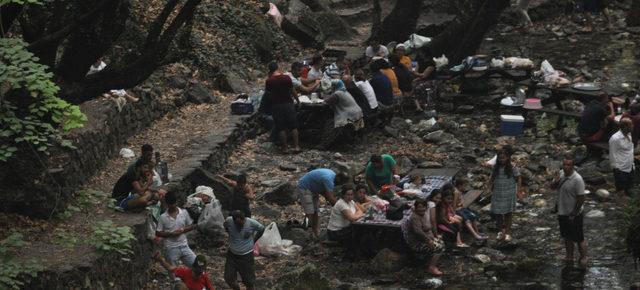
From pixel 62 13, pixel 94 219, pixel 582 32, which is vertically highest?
pixel 62 13

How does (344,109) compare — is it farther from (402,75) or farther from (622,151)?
(622,151)

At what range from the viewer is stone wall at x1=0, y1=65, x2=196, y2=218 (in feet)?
40.3

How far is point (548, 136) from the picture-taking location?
61.1ft

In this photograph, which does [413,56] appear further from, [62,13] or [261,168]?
[62,13]

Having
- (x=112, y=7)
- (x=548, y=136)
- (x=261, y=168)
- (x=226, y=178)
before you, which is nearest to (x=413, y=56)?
(x=548, y=136)

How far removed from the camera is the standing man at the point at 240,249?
12.1 metres

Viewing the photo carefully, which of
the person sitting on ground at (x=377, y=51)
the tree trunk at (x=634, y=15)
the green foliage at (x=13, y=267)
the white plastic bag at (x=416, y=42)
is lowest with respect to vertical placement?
the tree trunk at (x=634, y=15)

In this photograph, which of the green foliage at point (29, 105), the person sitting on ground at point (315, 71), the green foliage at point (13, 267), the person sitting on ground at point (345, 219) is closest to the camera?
the green foliage at point (29, 105)

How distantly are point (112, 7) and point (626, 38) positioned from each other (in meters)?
17.6

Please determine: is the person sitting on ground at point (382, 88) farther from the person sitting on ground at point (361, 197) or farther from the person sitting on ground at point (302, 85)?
the person sitting on ground at point (361, 197)

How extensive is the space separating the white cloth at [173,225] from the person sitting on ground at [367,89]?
6606mm

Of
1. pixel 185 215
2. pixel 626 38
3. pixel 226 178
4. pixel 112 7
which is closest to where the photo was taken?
pixel 112 7

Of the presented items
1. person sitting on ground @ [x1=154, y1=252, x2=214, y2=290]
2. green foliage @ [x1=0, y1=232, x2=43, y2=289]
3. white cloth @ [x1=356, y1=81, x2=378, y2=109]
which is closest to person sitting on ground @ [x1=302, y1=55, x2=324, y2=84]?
white cloth @ [x1=356, y1=81, x2=378, y2=109]

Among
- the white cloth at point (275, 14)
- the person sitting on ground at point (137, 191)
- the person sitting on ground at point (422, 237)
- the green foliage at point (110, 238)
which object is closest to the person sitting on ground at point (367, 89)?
the person sitting on ground at point (422, 237)
